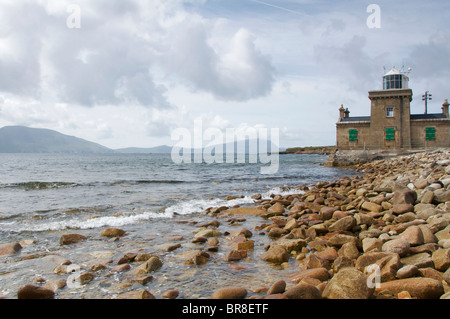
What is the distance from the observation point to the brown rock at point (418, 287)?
3.80 meters

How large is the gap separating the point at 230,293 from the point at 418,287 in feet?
7.73

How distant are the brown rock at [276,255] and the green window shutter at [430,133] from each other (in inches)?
1329

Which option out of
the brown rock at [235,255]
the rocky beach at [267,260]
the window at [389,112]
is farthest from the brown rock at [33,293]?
the window at [389,112]

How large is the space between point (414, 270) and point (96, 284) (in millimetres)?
4604

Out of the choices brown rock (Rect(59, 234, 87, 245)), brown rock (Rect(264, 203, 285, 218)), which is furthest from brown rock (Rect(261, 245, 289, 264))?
brown rock (Rect(59, 234, 87, 245))

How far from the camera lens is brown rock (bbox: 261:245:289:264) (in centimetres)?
573

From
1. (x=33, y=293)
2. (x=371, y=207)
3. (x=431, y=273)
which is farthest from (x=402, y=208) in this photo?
(x=33, y=293)

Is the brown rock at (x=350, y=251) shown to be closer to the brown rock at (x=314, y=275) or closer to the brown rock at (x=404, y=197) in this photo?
the brown rock at (x=314, y=275)

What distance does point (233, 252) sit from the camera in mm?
6027

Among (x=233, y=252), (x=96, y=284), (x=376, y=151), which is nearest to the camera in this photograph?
(x=96, y=284)
